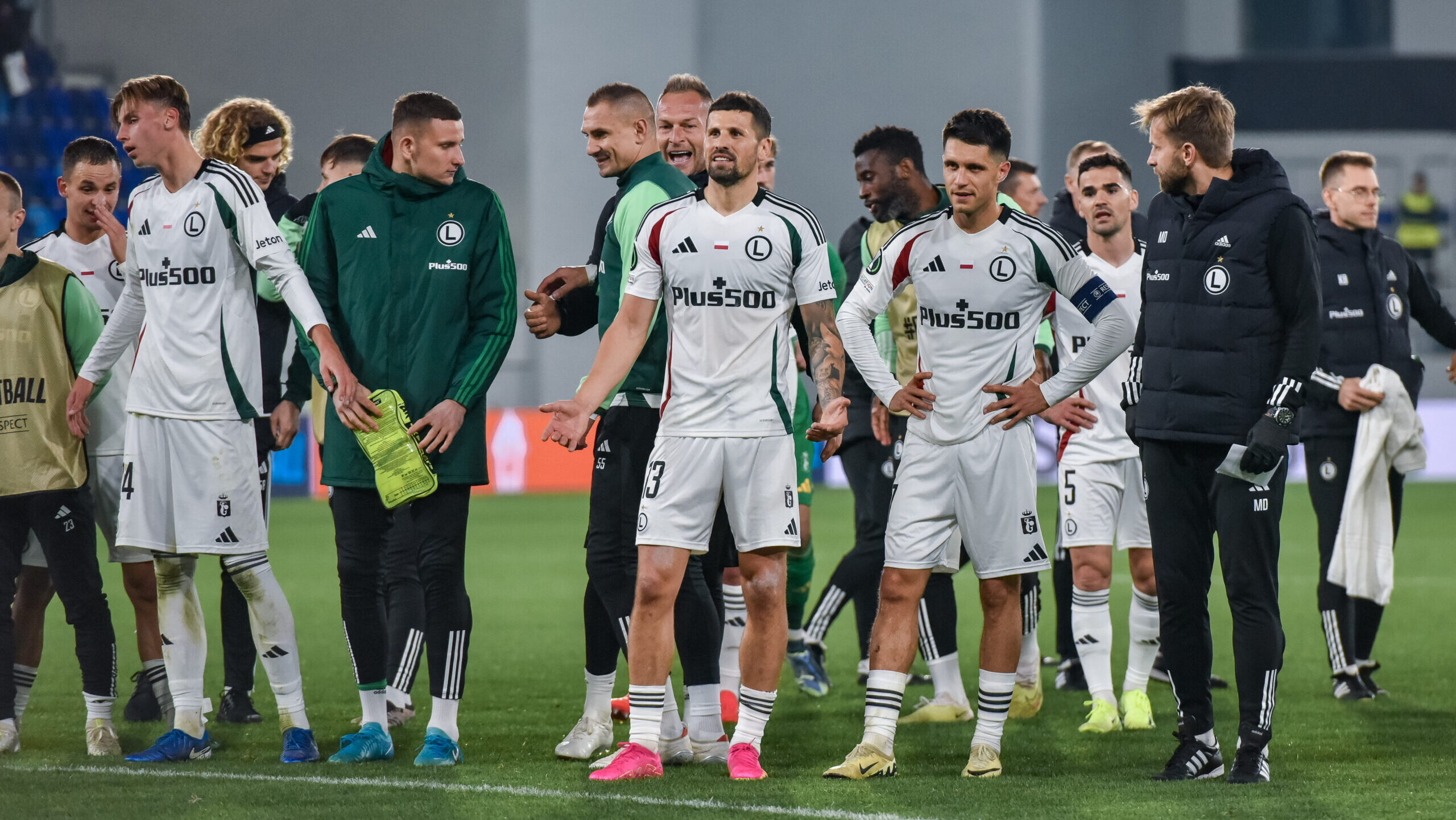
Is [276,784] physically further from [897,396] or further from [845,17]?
[845,17]

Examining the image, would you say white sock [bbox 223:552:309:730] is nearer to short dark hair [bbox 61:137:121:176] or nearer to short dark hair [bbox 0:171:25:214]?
short dark hair [bbox 0:171:25:214]

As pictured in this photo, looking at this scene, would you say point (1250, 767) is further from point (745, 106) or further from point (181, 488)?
point (181, 488)

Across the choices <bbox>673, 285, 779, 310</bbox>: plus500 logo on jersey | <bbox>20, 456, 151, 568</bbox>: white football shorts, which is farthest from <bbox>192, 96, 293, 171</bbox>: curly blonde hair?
<bbox>673, 285, 779, 310</bbox>: plus500 logo on jersey

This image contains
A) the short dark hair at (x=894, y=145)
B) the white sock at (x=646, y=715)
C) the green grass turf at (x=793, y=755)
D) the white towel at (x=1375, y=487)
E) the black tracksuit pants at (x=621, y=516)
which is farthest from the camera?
the white towel at (x=1375, y=487)

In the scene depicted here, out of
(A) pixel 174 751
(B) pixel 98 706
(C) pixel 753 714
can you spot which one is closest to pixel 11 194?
(B) pixel 98 706

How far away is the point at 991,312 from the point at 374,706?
7.69ft

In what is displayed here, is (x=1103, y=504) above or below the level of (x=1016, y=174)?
below

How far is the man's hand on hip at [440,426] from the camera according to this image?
504 cm

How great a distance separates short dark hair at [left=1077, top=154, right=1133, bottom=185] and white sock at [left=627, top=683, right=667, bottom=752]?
285cm

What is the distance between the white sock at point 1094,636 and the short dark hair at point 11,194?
13.7ft

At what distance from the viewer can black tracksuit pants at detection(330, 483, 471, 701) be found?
513 cm

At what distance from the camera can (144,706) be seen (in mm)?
6223

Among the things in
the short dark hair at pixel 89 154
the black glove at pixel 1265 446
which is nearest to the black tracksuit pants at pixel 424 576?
the short dark hair at pixel 89 154

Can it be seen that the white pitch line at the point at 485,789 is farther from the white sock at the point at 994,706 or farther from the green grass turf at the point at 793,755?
the white sock at the point at 994,706
